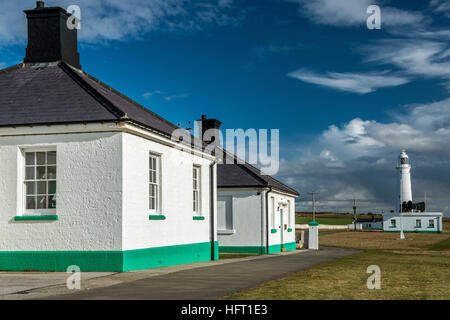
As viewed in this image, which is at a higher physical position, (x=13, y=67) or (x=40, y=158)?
(x=13, y=67)

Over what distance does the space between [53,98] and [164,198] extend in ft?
14.9

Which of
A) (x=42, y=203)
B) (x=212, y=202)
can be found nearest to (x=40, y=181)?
(x=42, y=203)

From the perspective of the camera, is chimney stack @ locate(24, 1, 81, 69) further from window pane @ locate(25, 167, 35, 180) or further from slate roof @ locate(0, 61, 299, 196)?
window pane @ locate(25, 167, 35, 180)

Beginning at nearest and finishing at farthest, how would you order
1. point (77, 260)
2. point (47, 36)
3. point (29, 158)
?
point (77, 260), point (29, 158), point (47, 36)

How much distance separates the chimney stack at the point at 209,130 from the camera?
103 ft

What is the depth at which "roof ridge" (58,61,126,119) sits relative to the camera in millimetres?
14727

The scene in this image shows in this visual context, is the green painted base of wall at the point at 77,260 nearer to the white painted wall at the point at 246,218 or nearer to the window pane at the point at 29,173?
the window pane at the point at 29,173

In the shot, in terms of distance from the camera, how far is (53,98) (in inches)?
631

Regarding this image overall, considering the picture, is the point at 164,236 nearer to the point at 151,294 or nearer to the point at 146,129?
the point at 146,129

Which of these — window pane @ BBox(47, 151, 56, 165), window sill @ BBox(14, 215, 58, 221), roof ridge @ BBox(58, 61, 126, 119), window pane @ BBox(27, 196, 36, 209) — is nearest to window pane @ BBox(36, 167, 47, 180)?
window pane @ BBox(47, 151, 56, 165)

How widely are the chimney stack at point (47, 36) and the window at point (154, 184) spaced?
4.78 meters

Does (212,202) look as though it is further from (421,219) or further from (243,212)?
(421,219)
